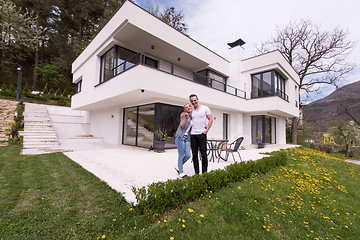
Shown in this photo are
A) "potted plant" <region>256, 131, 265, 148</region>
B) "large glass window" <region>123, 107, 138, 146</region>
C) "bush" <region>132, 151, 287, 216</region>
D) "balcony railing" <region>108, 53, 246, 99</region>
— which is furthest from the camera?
"potted plant" <region>256, 131, 265, 148</region>

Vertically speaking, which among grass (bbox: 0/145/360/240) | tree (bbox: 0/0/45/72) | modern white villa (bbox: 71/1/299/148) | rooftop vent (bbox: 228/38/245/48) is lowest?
grass (bbox: 0/145/360/240)

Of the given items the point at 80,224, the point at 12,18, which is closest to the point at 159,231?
the point at 80,224

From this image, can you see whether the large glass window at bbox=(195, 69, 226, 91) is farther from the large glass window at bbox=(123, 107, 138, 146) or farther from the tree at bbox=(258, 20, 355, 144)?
the tree at bbox=(258, 20, 355, 144)

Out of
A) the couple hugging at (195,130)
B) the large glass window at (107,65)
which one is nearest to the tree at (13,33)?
the large glass window at (107,65)

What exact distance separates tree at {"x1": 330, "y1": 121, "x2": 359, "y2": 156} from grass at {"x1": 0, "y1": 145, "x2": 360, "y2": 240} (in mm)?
20273

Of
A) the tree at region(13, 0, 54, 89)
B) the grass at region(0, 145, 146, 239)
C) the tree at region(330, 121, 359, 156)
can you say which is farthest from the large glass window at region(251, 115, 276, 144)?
the tree at region(13, 0, 54, 89)

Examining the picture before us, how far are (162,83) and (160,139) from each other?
101 inches

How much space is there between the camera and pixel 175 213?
2229 millimetres

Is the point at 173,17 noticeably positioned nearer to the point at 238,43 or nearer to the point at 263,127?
the point at 238,43

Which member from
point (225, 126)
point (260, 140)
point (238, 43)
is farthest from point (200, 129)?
point (238, 43)

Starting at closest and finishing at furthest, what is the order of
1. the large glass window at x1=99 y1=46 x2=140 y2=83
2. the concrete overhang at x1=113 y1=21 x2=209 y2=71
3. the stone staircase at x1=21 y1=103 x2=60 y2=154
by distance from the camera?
the stone staircase at x1=21 y1=103 x2=60 y2=154 → the concrete overhang at x1=113 y1=21 x2=209 y2=71 → the large glass window at x1=99 y1=46 x2=140 y2=83

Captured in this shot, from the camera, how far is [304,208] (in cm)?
269

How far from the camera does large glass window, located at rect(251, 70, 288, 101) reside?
11.0 metres

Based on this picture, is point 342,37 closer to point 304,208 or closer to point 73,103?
point 304,208
